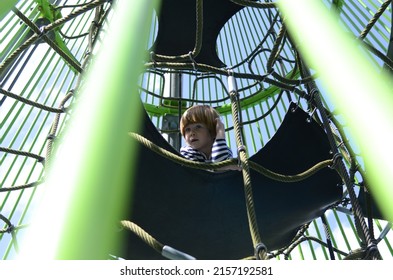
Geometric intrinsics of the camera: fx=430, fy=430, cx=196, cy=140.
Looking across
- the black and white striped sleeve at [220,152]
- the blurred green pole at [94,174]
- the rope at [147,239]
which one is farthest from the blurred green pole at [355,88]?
the black and white striped sleeve at [220,152]

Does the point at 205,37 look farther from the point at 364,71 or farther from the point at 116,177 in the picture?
the point at 116,177

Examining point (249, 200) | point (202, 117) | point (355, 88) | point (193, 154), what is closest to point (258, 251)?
point (249, 200)

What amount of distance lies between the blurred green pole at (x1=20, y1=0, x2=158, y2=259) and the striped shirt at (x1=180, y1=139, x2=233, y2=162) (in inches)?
35.0

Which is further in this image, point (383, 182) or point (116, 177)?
point (383, 182)

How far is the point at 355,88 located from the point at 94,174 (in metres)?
0.39

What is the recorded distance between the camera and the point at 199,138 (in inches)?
63.5

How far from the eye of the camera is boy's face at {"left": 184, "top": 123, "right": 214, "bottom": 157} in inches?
63.1

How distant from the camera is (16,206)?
Answer: 240 centimetres

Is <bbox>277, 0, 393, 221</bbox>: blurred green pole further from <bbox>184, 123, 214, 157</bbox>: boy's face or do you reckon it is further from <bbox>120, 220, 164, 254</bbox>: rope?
<bbox>184, 123, 214, 157</bbox>: boy's face

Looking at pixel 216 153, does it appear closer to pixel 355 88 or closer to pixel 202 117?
pixel 202 117

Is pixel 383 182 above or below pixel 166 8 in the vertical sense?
below

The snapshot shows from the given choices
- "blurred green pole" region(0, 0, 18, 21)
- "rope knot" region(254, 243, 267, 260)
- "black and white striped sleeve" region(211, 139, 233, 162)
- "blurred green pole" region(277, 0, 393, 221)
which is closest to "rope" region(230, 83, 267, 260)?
"rope knot" region(254, 243, 267, 260)

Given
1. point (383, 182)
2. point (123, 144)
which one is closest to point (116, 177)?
point (123, 144)

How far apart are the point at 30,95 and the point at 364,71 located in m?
2.24
